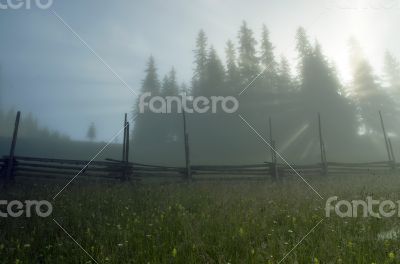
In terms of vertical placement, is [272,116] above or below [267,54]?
Result: below

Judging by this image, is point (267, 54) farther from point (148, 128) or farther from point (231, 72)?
point (148, 128)

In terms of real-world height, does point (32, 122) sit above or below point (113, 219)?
above

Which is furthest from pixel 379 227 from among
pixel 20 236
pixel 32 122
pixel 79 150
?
pixel 32 122

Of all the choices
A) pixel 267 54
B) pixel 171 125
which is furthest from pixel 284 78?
pixel 171 125

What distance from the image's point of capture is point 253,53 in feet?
144

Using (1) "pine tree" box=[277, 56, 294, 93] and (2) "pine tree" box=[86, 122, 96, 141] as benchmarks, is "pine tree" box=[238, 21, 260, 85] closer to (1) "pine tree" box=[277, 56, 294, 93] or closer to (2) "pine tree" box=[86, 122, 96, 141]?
(1) "pine tree" box=[277, 56, 294, 93]

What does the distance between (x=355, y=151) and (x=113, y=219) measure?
37403 millimetres

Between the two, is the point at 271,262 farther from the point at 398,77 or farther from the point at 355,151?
the point at 398,77

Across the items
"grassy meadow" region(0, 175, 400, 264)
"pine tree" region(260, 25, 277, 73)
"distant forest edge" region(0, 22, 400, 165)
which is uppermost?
"pine tree" region(260, 25, 277, 73)

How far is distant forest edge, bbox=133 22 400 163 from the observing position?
36.8 metres

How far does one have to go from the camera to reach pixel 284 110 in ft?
126

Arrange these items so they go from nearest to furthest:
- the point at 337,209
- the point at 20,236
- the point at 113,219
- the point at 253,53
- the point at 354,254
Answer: the point at 354,254
the point at 20,236
the point at 113,219
the point at 337,209
the point at 253,53

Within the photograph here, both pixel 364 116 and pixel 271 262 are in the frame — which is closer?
pixel 271 262

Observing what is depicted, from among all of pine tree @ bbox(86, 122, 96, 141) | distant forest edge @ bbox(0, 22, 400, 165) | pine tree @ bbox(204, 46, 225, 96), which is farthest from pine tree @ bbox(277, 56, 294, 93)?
pine tree @ bbox(86, 122, 96, 141)
